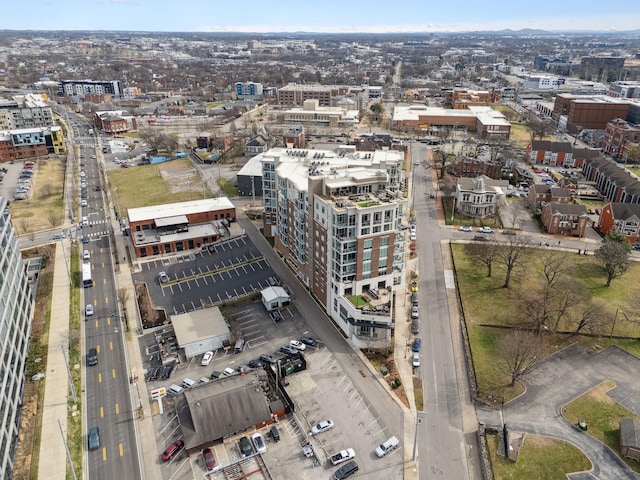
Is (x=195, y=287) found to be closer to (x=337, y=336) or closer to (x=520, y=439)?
(x=337, y=336)

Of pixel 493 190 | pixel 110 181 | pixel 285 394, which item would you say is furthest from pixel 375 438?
pixel 110 181

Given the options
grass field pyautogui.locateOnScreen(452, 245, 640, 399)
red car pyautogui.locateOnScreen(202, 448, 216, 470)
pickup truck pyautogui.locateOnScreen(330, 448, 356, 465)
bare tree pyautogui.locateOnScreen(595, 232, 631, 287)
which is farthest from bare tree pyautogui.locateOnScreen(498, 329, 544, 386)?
red car pyautogui.locateOnScreen(202, 448, 216, 470)

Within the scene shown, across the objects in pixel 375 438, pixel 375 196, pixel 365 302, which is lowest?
pixel 375 438

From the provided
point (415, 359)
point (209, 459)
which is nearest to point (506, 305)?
point (415, 359)

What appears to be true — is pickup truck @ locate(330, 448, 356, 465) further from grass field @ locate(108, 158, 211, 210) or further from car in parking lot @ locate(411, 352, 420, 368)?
grass field @ locate(108, 158, 211, 210)

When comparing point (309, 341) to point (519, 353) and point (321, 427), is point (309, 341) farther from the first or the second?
point (519, 353)

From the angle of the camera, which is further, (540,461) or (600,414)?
(600,414)

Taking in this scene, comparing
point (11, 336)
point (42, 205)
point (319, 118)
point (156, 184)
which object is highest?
point (319, 118)
